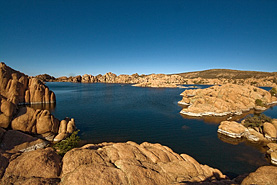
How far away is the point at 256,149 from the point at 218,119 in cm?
2008

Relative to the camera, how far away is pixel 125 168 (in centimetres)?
998

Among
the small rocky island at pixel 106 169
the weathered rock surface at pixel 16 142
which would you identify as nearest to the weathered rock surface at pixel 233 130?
the small rocky island at pixel 106 169

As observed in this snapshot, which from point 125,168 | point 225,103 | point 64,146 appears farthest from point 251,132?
point 64,146

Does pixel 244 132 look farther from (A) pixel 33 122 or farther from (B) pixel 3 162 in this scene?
(A) pixel 33 122

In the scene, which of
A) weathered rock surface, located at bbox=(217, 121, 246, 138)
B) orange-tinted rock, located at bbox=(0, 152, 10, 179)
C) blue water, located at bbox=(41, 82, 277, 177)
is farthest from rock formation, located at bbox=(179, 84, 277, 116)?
orange-tinted rock, located at bbox=(0, 152, 10, 179)

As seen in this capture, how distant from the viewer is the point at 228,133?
3497cm

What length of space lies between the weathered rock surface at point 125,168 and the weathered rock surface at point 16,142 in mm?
20050

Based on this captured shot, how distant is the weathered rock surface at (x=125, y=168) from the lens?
28.4 feet

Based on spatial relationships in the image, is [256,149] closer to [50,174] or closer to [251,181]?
[251,181]

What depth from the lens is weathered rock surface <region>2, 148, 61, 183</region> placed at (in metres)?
8.27

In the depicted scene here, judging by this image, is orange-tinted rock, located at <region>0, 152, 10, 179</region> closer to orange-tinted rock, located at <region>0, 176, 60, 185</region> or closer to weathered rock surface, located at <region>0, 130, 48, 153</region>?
orange-tinted rock, located at <region>0, 176, 60, 185</region>

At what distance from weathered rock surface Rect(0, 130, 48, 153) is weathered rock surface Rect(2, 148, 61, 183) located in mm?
18321

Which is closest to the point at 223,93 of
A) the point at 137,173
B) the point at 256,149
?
the point at 256,149

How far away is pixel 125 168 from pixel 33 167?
6.33 metres
